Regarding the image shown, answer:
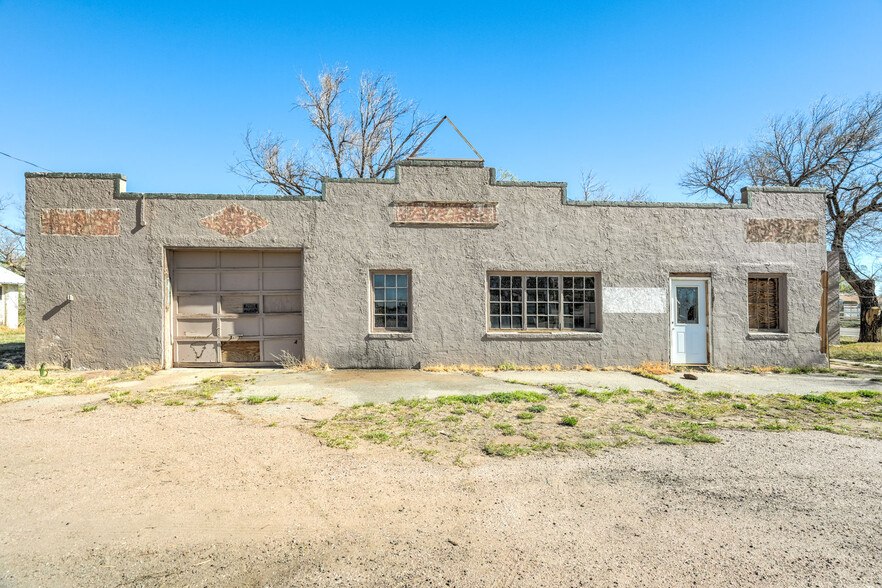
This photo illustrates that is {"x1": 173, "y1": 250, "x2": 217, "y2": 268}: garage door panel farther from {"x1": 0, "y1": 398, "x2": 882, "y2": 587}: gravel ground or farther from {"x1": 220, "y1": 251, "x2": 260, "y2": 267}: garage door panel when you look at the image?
{"x1": 0, "y1": 398, "x2": 882, "y2": 587}: gravel ground

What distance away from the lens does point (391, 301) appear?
9742 millimetres

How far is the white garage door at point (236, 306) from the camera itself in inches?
381

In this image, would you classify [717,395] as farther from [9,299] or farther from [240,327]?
[9,299]

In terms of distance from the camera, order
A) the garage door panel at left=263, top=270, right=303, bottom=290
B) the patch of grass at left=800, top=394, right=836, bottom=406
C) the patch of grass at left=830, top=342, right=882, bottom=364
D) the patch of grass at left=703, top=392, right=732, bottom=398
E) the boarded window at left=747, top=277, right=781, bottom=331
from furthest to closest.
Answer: the patch of grass at left=830, top=342, right=882, bottom=364
the boarded window at left=747, top=277, right=781, bottom=331
the garage door panel at left=263, top=270, right=303, bottom=290
the patch of grass at left=703, top=392, right=732, bottom=398
the patch of grass at left=800, top=394, right=836, bottom=406

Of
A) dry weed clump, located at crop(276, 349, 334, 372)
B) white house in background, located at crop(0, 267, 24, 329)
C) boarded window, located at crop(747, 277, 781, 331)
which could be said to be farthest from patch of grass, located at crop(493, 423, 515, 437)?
white house in background, located at crop(0, 267, 24, 329)

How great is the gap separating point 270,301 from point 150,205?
3.13 m

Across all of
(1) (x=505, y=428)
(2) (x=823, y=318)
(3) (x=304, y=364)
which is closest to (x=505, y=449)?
(1) (x=505, y=428)

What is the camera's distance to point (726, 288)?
10008 millimetres

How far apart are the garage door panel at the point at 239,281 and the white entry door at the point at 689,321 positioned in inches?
372

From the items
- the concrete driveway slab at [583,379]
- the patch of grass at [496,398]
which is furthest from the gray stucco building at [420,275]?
the patch of grass at [496,398]

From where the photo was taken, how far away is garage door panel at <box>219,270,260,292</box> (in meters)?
9.75

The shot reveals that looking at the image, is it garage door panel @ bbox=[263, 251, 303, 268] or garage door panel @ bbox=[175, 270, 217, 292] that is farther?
garage door panel @ bbox=[263, 251, 303, 268]

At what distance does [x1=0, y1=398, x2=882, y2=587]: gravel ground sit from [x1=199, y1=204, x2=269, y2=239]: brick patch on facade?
5341 mm

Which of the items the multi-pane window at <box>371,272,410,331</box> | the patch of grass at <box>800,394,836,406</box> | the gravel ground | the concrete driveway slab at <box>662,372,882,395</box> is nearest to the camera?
the gravel ground
